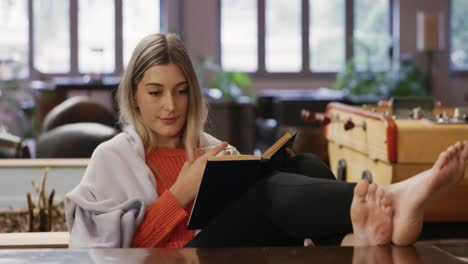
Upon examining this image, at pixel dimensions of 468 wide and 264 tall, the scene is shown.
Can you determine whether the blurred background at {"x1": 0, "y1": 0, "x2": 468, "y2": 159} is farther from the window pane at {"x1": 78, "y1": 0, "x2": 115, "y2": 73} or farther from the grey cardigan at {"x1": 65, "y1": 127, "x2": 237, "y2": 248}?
the grey cardigan at {"x1": 65, "y1": 127, "x2": 237, "y2": 248}

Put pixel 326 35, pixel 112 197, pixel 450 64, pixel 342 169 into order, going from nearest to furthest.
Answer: pixel 112 197 → pixel 342 169 → pixel 450 64 → pixel 326 35

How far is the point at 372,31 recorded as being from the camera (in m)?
13.8

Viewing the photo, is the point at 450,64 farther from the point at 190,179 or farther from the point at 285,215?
the point at 285,215

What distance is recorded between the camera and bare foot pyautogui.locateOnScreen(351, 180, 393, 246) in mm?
2203

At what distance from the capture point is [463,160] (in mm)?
2279

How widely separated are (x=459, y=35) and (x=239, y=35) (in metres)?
2.85

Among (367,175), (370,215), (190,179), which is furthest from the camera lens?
(367,175)

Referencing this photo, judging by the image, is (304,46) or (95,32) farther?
(304,46)

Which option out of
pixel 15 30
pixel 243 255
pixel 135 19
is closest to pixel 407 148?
pixel 243 255

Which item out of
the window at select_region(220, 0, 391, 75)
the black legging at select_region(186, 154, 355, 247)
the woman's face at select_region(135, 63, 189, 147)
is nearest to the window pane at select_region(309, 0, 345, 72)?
the window at select_region(220, 0, 391, 75)

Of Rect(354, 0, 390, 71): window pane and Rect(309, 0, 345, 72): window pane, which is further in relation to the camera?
Rect(309, 0, 345, 72): window pane

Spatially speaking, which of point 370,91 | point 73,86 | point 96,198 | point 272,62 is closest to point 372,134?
point 96,198

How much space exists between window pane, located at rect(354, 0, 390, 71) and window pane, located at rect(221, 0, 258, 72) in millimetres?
1354

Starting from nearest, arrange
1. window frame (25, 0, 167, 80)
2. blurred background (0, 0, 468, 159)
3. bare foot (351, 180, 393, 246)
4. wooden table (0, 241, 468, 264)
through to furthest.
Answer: wooden table (0, 241, 468, 264) → bare foot (351, 180, 393, 246) → blurred background (0, 0, 468, 159) → window frame (25, 0, 167, 80)
